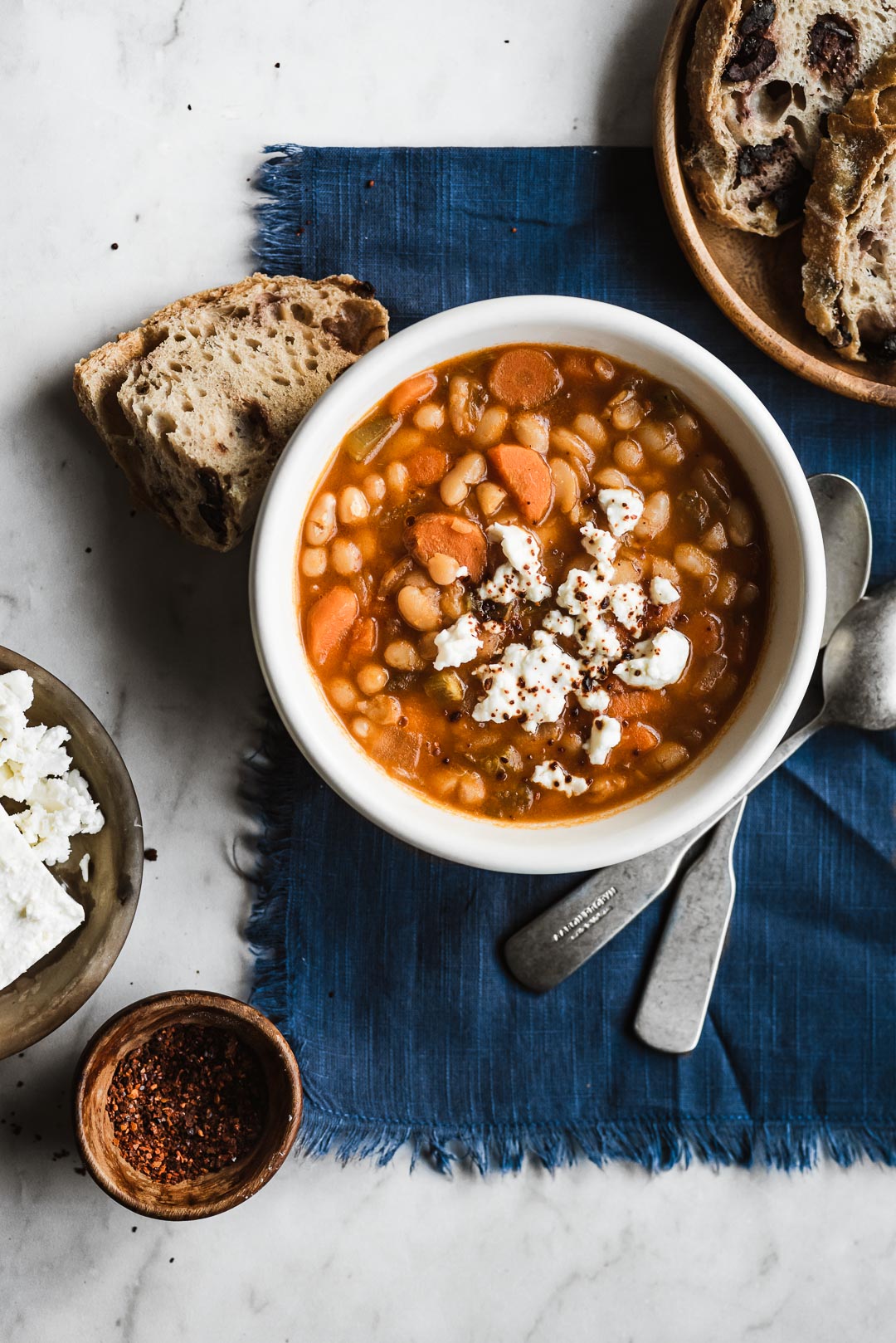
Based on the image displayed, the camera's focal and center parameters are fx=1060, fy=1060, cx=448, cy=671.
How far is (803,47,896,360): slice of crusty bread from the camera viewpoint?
243cm

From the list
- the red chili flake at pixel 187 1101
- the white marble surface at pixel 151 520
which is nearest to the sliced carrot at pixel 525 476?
the white marble surface at pixel 151 520

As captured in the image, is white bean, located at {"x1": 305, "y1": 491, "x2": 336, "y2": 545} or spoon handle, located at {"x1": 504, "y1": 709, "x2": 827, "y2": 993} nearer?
white bean, located at {"x1": 305, "y1": 491, "x2": 336, "y2": 545}

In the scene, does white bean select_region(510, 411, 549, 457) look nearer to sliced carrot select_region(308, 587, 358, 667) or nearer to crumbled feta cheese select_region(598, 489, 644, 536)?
crumbled feta cheese select_region(598, 489, 644, 536)

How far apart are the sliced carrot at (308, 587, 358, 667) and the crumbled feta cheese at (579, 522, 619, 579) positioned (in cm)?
51

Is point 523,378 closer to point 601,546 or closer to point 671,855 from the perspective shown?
point 601,546

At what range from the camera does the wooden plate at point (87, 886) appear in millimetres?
2402

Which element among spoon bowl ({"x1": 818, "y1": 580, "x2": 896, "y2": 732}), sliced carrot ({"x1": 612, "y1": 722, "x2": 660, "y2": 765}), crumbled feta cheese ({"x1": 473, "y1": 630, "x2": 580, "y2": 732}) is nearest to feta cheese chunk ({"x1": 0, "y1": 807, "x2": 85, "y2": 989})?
crumbled feta cheese ({"x1": 473, "y1": 630, "x2": 580, "y2": 732})


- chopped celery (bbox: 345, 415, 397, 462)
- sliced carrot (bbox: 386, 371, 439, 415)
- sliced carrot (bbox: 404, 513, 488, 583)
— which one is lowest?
sliced carrot (bbox: 404, 513, 488, 583)

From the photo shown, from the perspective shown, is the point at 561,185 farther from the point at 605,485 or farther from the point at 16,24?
the point at 16,24

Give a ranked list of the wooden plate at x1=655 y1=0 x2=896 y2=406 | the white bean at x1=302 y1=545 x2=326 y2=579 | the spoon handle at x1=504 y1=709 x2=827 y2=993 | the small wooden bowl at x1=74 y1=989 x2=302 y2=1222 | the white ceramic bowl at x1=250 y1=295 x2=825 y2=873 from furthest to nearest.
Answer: the spoon handle at x1=504 y1=709 x2=827 y2=993 < the wooden plate at x1=655 y1=0 x2=896 y2=406 < the small wooden bowl at x1=74 y1=989 x2=302 y2=1222 < the white bean at x1=302 y1=545 x2=326 y2=579 < the white ceramic bowl at x1=250 y1=295 x2=825 y2=873

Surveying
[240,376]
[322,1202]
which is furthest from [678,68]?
[322,1202]

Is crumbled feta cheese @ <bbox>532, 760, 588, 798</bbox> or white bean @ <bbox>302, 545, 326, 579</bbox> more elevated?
white bean @ <bbox>302, 545, 326, 579</bbox>

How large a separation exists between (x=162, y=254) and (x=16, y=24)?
2.25 ft

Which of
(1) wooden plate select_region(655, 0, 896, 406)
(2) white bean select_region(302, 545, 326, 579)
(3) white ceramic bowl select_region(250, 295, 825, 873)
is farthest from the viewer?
(1) wooden plate select_region(655, 0, 896, 406)
